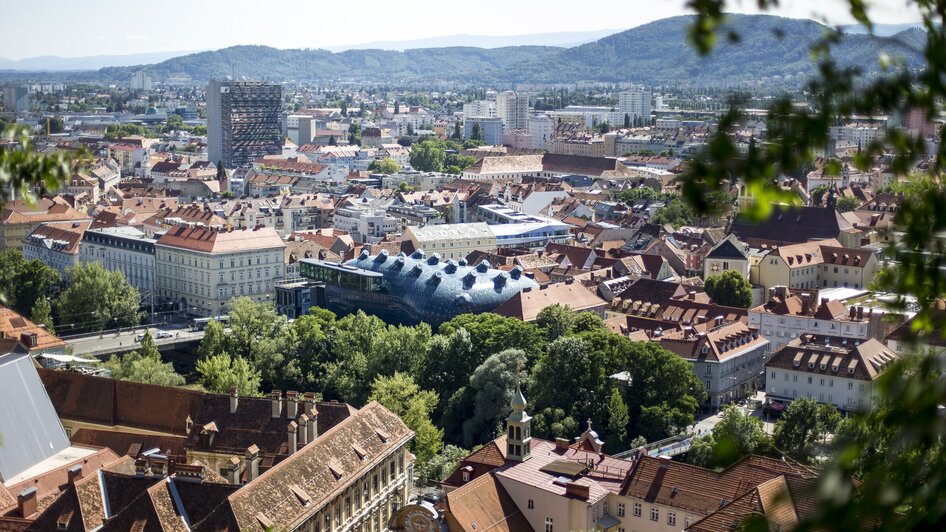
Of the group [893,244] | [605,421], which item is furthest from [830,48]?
[605,421]

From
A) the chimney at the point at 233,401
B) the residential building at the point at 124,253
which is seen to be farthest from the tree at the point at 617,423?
the residential building at the point at 124,253

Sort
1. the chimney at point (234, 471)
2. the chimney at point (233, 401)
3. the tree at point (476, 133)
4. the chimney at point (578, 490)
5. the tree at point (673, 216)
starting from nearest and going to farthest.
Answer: the chimney at point (234, 471) → the chimney at point (578, 490) → the chimney at point (233, 401) → the tree at point (673, 216) → the tree at point (476, 133)

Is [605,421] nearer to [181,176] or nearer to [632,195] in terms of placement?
[632,195]

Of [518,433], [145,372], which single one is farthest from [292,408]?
[145,372]

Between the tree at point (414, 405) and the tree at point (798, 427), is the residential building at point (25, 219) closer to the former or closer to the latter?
the tree at point (414, 405)

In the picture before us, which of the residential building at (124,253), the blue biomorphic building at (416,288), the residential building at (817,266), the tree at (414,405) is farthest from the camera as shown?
the residential building at (124,253)

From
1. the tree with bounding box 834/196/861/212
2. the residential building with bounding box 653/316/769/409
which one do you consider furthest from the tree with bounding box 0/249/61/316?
the tree with bounding box 834/196/861/212
